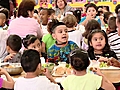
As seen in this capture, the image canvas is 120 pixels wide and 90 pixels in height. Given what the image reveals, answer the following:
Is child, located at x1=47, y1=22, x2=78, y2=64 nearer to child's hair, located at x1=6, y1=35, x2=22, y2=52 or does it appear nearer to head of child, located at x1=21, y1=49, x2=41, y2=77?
child's hair, located at x1=6, y1=35, x2=22, y2=52

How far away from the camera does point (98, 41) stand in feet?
11.4

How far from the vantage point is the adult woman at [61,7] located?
6.37m

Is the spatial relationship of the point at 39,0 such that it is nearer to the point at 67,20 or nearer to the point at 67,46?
the point at 67,20

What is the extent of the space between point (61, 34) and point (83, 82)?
1.38m

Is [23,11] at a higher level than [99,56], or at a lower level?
higher

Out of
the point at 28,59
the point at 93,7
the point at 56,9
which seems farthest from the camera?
the point at 56,9

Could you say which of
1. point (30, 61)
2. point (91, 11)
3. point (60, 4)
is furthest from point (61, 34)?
point (60, 4)

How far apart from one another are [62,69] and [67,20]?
1.90 metres

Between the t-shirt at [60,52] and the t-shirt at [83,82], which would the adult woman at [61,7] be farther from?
the t-shirt at [83,82]

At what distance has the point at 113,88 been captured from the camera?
236 centimetres

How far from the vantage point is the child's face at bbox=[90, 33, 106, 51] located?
3.45 meters

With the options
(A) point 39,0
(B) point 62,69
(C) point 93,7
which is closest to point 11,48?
(B) point 62,69

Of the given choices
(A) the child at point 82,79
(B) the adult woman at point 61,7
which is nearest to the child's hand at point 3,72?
(A) the child at point 82,79

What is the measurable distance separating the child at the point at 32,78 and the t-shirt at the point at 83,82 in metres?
0.10
